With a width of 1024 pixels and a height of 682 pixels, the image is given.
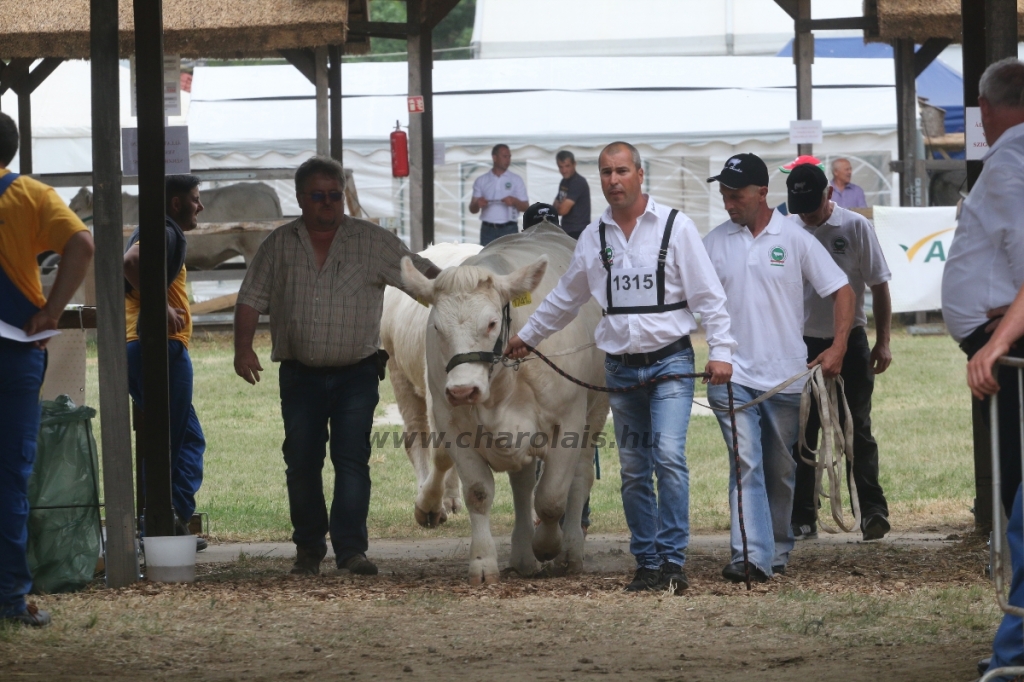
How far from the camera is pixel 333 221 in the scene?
7195mm

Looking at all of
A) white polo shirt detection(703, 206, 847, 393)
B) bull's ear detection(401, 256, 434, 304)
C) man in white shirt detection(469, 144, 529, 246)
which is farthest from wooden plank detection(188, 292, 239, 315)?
white polo shirt detection(703, 206, 847, 393)

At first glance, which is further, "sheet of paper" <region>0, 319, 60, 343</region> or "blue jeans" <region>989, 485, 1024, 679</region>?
"sheet of paper" <region>0, 319, 60, 343</region>

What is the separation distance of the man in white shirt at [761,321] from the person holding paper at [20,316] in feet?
9.92

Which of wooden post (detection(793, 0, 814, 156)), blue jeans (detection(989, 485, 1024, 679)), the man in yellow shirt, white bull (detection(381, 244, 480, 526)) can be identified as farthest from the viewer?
wooden post (detection(793, 0, 814, 156))

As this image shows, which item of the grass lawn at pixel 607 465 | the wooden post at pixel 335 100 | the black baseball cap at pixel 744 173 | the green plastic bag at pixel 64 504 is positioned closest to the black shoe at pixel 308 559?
the green plastic bag at pixel 64 504

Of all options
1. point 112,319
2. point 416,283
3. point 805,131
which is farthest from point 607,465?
point 805,131

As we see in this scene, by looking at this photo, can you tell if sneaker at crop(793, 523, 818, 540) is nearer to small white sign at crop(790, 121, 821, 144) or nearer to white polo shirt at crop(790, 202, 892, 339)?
white polo shirt at crop(790, 202, 892, 339)

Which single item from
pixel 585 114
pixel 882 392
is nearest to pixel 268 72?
pixel 585 114

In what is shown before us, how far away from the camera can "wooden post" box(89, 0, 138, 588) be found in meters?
6.52

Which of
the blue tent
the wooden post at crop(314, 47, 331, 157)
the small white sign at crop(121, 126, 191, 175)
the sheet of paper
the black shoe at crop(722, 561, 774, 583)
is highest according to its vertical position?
the blue tent

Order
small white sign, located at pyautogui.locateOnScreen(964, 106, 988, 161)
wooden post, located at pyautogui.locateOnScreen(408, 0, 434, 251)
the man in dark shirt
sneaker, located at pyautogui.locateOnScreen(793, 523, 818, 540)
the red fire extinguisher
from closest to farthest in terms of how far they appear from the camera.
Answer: small white sign, located at pyautogui.locateOnScreen(964, 106, 988, 161) → sneaker, located at pyautogui.locateOnScreen(793, 523, 818, 540) → wooden post, located at pyautogui.locateOnScreen(408, 0, 434, 251) → the red fire extinguisher → the man in dark shirt

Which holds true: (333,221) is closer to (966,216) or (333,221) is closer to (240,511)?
(240,511)

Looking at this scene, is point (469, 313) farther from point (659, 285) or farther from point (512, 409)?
point (659, 285)

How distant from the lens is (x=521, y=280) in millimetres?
6609
